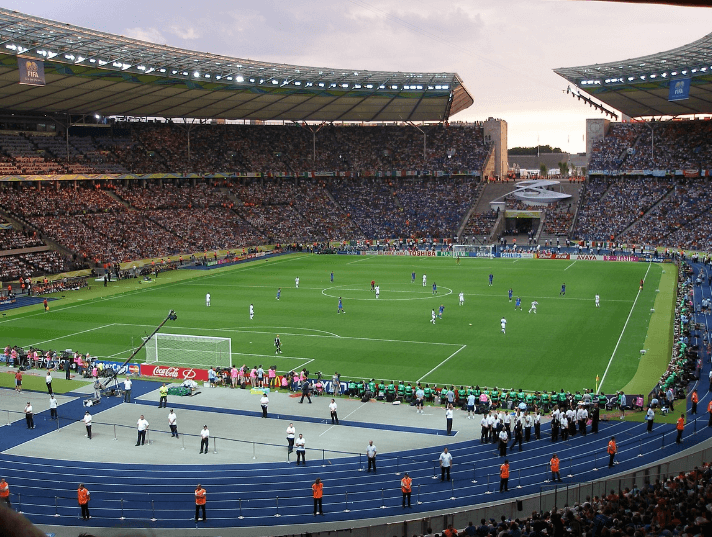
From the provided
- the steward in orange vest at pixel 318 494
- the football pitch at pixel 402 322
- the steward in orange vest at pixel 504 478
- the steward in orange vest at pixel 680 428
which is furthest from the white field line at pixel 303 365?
the steward in orange vest at pixel 680 428

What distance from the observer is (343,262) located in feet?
258

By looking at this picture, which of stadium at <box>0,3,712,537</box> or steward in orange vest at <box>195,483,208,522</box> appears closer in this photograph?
steward in orange vest at <box>195,483,208,522</box>

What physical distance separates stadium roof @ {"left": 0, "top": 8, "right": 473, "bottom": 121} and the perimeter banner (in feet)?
6.70

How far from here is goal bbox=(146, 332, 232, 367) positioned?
37.1 meters

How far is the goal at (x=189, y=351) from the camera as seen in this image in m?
37.1

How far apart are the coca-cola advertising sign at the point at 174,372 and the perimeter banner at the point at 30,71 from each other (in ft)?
87.6

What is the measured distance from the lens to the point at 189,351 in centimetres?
3772

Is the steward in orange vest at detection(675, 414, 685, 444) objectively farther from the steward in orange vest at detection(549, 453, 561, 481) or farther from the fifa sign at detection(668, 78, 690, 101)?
the fifa sign at detection(668, 78, 690, 101)

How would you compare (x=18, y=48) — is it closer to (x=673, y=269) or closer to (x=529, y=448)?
(x=529, y=448)

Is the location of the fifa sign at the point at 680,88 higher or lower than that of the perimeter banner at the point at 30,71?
higher

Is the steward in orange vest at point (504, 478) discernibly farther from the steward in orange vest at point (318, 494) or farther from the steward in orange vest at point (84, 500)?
the steward in orange vest at point (84, 500)

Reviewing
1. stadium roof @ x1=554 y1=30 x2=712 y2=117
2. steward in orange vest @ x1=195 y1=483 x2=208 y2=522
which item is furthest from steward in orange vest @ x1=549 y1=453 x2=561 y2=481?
stadium roof @ x1=554 y1=30 x2=712 y2=117

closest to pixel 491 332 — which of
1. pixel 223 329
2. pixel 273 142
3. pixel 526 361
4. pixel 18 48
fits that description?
pixel 526 361

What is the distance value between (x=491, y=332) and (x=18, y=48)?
40.1 metres
